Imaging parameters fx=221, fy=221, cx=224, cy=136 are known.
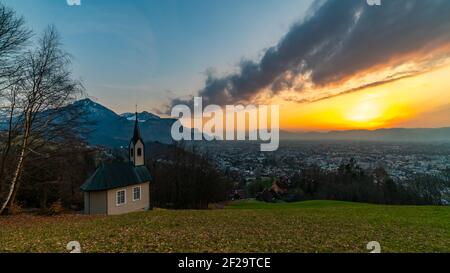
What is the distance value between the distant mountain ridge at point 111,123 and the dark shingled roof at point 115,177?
4125 millimetres

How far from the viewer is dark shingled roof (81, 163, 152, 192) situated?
17828 millimetres

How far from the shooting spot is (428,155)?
1331 cm

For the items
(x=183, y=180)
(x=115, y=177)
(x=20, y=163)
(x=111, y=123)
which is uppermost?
(x=111, y=123)

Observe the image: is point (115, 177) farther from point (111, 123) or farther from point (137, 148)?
point (111, 123)

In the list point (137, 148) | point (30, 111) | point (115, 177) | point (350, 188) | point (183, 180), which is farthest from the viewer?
point (350, 188)

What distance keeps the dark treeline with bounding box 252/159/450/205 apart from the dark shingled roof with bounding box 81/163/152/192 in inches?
777

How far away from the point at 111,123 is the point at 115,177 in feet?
28.3

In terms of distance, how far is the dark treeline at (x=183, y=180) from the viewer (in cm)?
2948

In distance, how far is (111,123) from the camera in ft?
39.8

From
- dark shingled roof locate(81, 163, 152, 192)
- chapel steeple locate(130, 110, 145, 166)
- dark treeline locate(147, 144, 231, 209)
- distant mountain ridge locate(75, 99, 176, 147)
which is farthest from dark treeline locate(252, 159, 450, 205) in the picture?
distant mountain ridge locate(75, 99, 176, 147)

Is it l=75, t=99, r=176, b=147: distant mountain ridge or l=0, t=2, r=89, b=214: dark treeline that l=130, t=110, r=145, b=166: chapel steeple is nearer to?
l=75, t=99, r=176, b=147: distant mountain ridge

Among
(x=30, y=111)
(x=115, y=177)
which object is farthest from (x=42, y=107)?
(x=115, y=177)

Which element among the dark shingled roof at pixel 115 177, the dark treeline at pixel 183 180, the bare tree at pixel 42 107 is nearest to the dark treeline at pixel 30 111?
the bare tree at pixel 42 107
